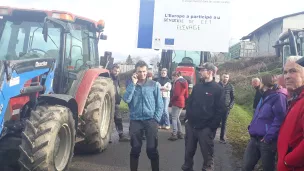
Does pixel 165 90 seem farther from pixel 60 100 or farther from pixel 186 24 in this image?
pixel 60 100

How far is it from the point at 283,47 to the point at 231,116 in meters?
5.51

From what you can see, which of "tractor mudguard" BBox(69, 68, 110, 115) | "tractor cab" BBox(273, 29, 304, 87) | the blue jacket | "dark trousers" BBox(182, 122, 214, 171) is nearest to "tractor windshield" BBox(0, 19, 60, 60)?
"tractor mudguard" BBox(69, 68, 110, 115)

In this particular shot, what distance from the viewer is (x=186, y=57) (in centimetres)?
1182

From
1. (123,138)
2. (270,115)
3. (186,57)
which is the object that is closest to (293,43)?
(270,115)

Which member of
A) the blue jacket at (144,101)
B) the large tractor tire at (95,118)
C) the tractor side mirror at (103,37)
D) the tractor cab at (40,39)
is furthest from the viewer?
the tractor side mirror at (103,37)

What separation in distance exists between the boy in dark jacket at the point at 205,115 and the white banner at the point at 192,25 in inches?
192

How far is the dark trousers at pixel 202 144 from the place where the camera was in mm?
5020

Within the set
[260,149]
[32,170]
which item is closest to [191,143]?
[260,149]

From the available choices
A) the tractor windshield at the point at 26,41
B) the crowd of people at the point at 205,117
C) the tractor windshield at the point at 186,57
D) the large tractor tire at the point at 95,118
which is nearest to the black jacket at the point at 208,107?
the crowd of people at the point at 205,117

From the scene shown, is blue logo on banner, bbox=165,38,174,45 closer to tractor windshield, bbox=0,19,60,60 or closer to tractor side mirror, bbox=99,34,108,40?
tractor side mirror, bbox=99,34,108,40

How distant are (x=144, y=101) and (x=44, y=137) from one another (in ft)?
4.73

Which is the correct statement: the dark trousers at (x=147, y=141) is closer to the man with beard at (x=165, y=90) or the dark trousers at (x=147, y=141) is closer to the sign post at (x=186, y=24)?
the man with beard at (x=165, y=90)

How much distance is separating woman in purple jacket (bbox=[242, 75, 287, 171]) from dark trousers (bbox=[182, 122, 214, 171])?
0.62m

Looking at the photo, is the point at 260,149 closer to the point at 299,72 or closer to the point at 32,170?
the point at 299,72
